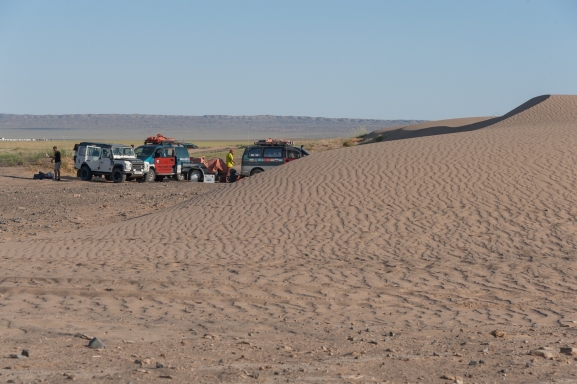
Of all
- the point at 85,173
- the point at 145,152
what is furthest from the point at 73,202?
the point at 85,173

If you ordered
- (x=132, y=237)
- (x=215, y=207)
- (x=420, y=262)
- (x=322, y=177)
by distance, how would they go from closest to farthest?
(x=420, y=262)
(x=132, y=237)
(x=215, y=207)
(x=322, y=177)

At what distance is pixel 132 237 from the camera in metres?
14.1

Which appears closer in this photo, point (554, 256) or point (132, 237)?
point (554, 256)

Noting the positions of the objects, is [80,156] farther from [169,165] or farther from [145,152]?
[169,165]

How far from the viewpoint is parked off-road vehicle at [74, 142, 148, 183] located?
30203 mm

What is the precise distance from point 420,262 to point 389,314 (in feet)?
9.93

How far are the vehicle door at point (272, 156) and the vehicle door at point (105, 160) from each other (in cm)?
708

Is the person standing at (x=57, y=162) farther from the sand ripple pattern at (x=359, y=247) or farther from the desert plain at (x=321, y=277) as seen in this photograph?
the sand ripple pattern at (x=359, y=247)

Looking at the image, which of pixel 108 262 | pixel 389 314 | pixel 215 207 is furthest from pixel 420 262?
pixel 215 207

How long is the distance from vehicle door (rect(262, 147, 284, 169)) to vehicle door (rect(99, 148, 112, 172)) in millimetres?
7084

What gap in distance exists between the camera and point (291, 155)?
28078 millimetres

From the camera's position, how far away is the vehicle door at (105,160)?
101 feet

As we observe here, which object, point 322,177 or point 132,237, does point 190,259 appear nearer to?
point 132,237

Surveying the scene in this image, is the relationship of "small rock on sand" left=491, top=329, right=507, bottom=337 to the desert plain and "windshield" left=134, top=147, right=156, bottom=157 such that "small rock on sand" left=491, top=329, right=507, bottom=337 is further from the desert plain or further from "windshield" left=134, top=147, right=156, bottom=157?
"windshield" left=134, top=147, right=156, bottom=157
